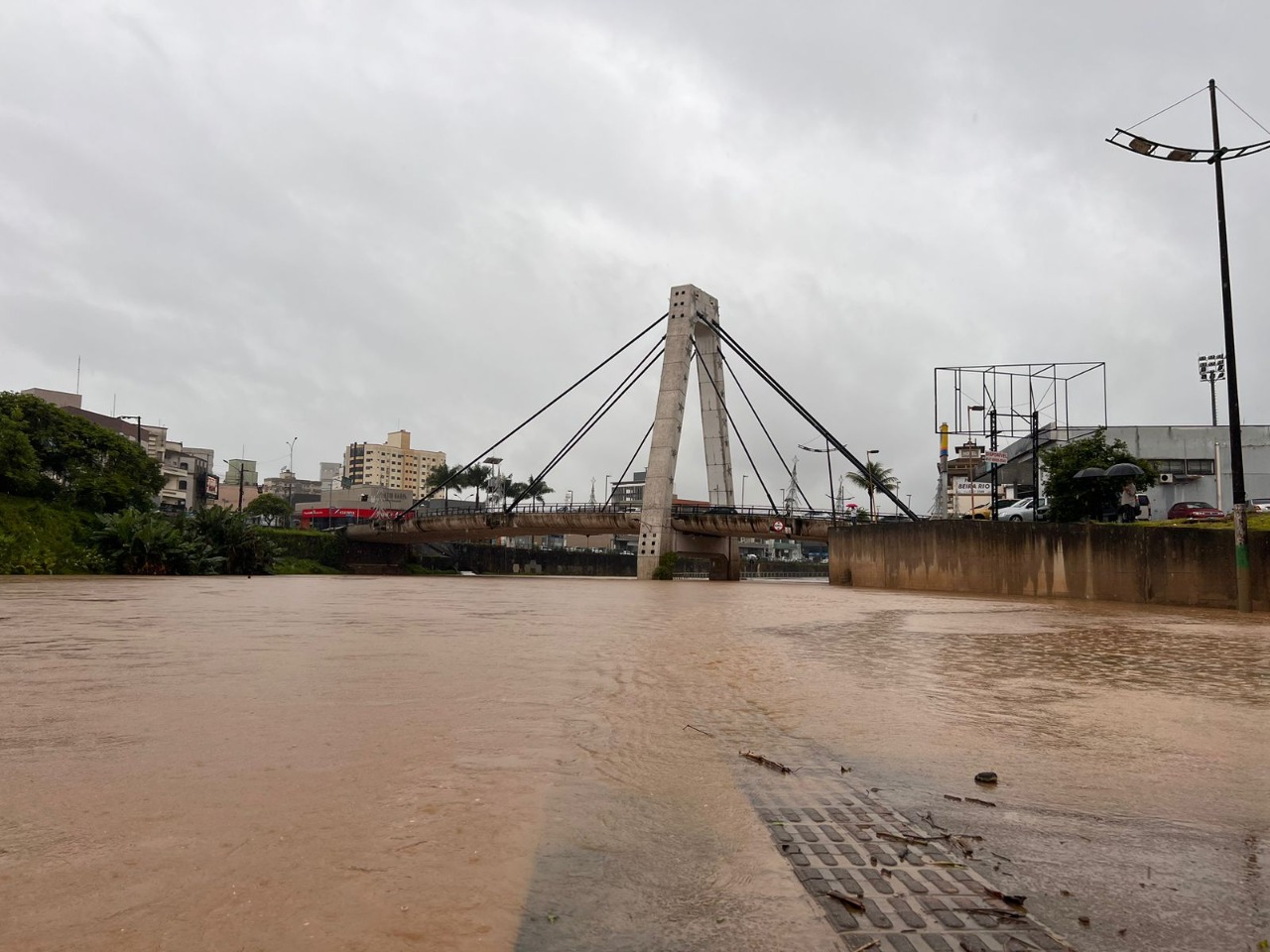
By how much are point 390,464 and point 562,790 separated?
196693 mm

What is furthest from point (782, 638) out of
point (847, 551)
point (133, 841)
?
point (847, 551)

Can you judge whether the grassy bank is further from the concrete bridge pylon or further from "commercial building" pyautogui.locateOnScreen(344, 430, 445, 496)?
"commercial building" pyautogui.locateOnScreen(344, 430, 445, 496)

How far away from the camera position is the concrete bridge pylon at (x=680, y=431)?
57.8 m

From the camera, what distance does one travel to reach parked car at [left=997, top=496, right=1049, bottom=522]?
116 ft

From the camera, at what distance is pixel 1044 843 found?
375 cm

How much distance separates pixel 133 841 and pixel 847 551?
141 feet

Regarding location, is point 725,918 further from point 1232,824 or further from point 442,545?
point 442,545

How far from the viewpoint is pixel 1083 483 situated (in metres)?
32.9

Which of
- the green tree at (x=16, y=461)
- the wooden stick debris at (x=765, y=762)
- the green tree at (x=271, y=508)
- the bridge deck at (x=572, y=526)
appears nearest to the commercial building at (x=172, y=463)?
the green tree at (x=271, y=508)

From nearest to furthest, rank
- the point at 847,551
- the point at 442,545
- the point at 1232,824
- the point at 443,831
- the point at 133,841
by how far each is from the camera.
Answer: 1. the point at 133,841
2. the point at 443,831
3. the point at 1232,824
4. the point at 847,551
5. the point at 442,545

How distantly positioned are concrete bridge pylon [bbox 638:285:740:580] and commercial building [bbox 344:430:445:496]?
131274 millimetres

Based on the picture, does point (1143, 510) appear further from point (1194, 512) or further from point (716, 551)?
point (716, 551)

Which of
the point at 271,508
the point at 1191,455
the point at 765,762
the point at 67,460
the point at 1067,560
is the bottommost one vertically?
the point at 765,762

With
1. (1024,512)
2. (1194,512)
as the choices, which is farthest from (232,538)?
(1194,512)
